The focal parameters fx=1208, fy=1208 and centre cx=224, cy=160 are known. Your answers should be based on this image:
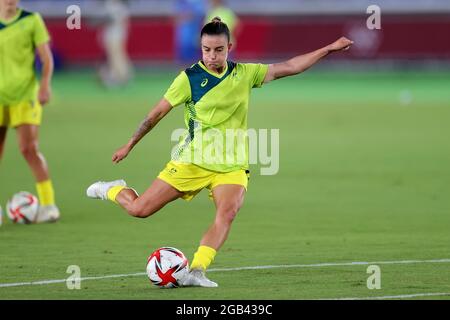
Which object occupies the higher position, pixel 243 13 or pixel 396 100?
pixel 243 13

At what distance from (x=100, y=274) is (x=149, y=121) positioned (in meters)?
1.42

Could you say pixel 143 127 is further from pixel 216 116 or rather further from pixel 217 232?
pixel 217 232

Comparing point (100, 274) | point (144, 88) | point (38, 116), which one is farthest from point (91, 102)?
point (100, 274)

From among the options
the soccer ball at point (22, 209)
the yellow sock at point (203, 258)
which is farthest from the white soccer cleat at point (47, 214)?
the yellow sock at point (203, 258)

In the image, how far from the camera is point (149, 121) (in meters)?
10.4

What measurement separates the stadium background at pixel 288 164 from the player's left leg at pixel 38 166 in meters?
0.24

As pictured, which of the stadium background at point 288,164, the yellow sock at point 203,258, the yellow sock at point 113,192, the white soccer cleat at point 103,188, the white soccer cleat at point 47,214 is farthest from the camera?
the white soccer cleat at point 47,214

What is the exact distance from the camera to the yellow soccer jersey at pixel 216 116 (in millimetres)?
10547

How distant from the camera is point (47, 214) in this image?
45.5ft

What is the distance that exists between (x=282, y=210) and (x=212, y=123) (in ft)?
14.2

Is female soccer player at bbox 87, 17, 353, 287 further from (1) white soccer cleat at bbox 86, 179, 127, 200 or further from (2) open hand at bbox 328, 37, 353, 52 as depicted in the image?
(1) white soccer cleat at bbox 86, 179, 127, 200

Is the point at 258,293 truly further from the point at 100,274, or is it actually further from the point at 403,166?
the point at 403,166

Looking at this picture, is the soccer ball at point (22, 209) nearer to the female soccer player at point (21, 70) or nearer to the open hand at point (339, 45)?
the female soccer player at point (21, 70)

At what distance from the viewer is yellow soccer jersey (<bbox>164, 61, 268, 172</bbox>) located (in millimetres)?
10547
